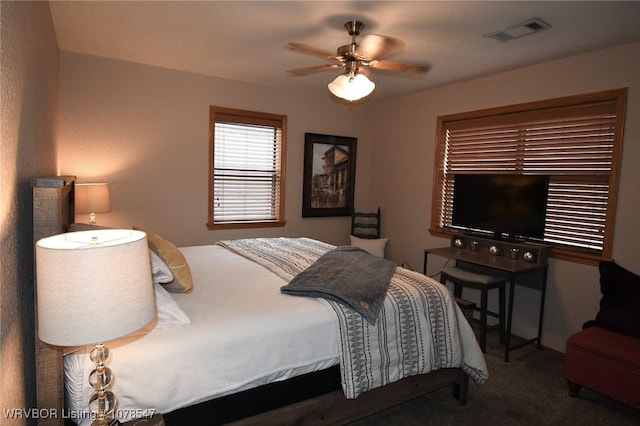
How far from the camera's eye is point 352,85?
2.59 m

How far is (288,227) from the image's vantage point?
482 centimetres

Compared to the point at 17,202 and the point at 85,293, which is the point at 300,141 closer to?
the point at 17,202

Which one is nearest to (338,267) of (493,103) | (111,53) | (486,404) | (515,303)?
(486,404)

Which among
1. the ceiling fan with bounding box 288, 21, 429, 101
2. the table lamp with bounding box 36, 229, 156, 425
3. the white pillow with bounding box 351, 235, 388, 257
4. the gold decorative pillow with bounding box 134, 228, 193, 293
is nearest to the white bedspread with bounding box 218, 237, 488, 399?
the gold decorative pillow with bounding box 134, 228, 193, 293

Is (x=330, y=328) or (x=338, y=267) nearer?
(x=330, y=328)

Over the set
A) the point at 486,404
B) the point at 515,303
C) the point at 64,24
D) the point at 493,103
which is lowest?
the point at 486,404

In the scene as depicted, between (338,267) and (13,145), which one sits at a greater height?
(13,145)

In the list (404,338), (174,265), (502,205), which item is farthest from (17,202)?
(502,205)

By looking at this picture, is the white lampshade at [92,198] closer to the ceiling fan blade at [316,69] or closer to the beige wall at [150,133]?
the beige wall at [150,133]

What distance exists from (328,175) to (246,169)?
1.10 m

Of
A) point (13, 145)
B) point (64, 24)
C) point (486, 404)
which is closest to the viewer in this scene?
point (13, 145)

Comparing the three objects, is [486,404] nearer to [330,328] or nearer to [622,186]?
[330,328]

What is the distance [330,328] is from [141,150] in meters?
2.93

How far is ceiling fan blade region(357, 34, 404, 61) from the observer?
91.9 inches
